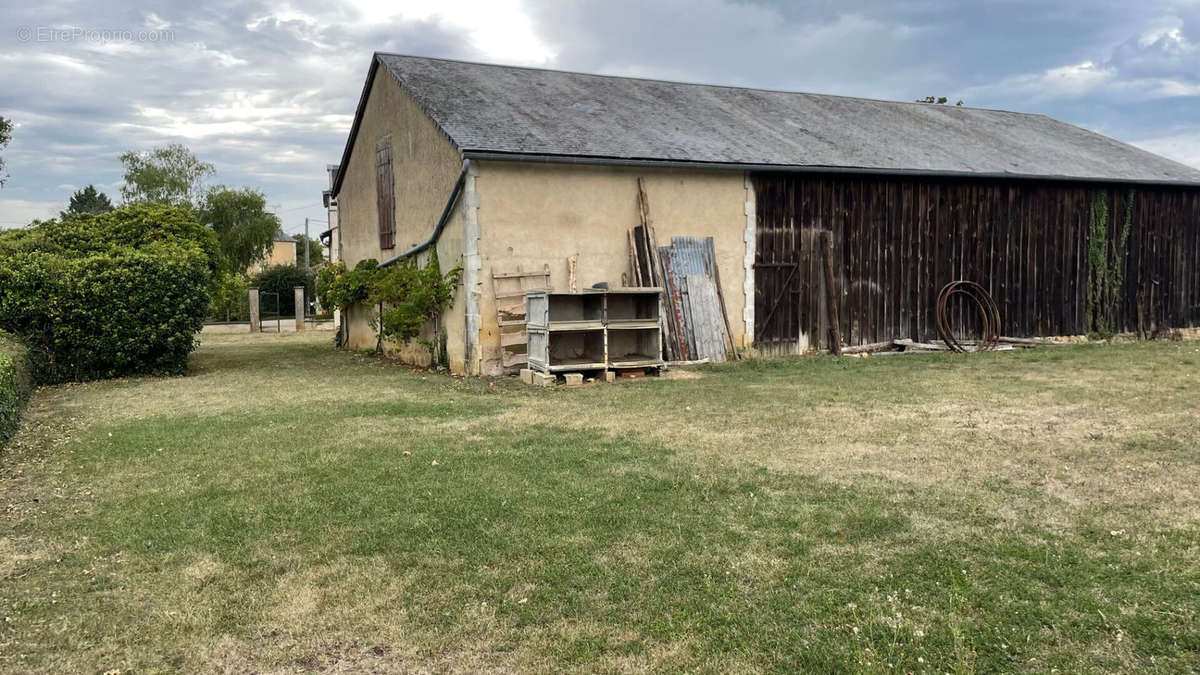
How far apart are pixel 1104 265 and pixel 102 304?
64.1 feet

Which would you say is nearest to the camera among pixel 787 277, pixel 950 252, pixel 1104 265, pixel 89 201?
pixel 787 277

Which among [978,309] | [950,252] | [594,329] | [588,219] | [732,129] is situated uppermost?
[732,129]

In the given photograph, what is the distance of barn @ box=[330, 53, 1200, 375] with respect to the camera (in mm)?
12812

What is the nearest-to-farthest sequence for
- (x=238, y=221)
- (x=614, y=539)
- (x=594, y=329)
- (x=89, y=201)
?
(x=614, y=539)
(x=594, y=329)
(x=238, y=221)
(x=89, y=201)

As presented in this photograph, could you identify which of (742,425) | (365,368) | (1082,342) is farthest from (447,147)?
(1082,342)

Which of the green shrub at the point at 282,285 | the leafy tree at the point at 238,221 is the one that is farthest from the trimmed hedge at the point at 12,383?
the leafy tree at the point at 238,221

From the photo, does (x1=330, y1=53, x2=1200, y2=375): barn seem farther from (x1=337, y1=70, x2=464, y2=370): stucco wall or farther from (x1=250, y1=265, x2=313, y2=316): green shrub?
(x1=250, y1=265, x2=313, y2=316): green shrub

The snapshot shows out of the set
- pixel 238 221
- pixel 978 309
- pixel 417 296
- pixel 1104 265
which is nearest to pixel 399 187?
pixel 417 296

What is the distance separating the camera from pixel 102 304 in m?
12.8

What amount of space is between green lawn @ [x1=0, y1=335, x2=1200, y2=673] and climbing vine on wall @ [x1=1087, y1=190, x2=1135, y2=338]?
9916 millimetres

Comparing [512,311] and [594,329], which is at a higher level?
[512,311]

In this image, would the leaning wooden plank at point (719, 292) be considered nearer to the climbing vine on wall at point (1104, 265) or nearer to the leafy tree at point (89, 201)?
the climbing vine on wall at point (1104, 265)

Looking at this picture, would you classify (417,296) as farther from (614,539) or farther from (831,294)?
(614,539)

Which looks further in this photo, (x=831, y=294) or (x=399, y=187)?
(x=399, y=187)
